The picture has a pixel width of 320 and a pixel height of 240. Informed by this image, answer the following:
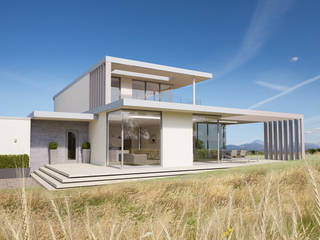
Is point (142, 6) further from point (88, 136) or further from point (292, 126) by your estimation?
point (292, 126)

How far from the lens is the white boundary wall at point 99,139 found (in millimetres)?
13062

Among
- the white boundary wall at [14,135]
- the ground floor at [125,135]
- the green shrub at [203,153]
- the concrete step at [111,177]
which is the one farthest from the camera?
the green shrub at [203,153]

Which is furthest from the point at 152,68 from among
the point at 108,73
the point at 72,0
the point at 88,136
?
the point at 72,0

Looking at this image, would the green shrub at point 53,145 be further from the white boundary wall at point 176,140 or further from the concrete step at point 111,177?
the white boundary wall at point 176,140

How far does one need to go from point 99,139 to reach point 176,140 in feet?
13.2

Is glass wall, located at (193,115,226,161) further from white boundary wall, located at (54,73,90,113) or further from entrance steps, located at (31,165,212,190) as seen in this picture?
white boundary wall, located at (54,73,90,113)

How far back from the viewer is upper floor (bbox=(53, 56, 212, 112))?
534 inches

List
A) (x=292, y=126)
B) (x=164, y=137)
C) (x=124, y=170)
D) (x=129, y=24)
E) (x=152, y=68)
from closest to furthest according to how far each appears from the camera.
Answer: (x=124, y=170) < (x=164, y=137) < (x=152, y=68) < (x=292, y=126) < (x=129, y=24)

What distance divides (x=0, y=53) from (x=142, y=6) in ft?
34.7

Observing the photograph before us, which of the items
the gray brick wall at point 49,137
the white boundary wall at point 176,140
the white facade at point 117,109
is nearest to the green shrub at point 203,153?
the white facade at point 117,109

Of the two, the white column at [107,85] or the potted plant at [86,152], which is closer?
the white column at [107,85]

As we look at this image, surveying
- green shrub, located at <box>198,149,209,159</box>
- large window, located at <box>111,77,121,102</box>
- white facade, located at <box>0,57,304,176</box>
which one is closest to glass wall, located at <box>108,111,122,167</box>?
white facade, located at <box>0,57,304,176</box>

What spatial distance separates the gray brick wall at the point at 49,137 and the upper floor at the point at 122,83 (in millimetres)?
1464

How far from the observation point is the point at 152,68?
47.8 feet
